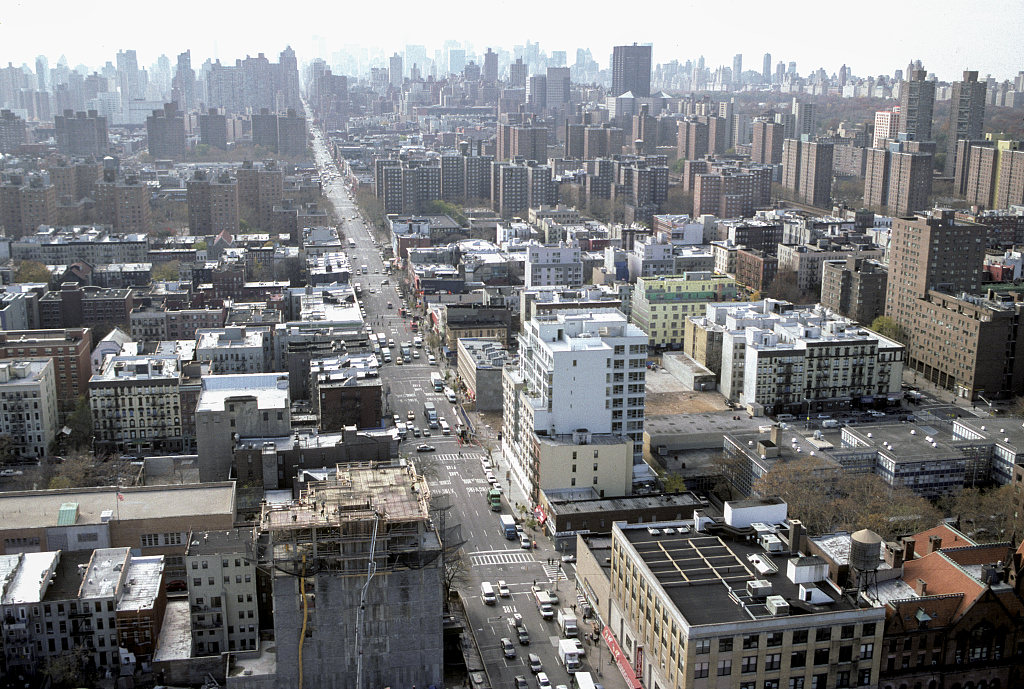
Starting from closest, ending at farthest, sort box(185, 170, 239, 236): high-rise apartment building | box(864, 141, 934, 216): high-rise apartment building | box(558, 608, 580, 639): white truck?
box(558, 608, 580, 639): white truck
box(185, 170, 239, 236): high-rise apartment building
box(864, 141, 934, 216): high-rise apartment building

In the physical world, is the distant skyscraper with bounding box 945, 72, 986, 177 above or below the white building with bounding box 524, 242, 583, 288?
above

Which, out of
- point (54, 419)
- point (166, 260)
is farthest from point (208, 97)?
point (54, 419)

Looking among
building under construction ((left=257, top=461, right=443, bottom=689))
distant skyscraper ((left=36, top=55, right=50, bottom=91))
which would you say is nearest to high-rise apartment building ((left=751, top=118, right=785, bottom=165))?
building under construction ((left=257, top=461, right=443, bottom=689))

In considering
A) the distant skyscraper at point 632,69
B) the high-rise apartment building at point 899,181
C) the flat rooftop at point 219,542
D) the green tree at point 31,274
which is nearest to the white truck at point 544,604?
the flat rooftop at point 219,542

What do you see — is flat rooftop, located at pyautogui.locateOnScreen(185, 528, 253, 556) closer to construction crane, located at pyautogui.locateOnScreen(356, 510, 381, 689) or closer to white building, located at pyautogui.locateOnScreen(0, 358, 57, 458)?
construction crane, located at pyautogui.locateOnScreen(356, 510, 381, 689)

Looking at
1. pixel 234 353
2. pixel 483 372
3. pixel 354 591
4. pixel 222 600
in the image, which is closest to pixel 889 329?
pixel 483 372

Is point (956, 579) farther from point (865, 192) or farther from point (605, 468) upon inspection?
point (865, 192)

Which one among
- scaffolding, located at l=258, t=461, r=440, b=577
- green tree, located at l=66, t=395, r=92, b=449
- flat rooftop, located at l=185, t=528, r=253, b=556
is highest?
scaffolding, located at l=258, t=461, r=440, b=577
